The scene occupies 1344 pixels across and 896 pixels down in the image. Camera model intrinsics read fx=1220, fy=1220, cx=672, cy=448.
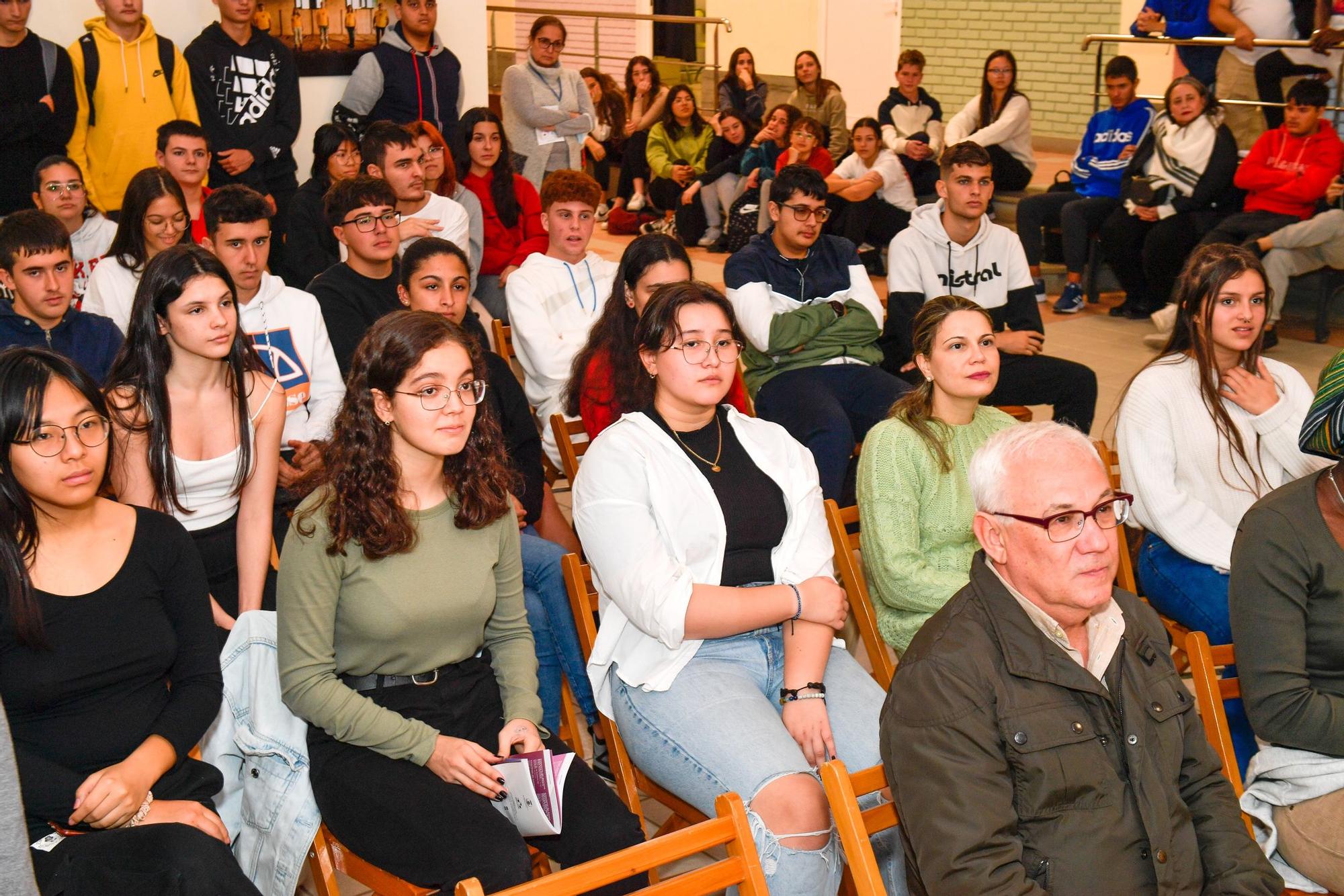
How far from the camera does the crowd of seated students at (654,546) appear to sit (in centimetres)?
193

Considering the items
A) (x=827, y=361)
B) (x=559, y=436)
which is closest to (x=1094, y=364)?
(x=827, y=361)

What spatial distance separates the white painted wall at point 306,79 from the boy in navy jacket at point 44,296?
7.87 feet

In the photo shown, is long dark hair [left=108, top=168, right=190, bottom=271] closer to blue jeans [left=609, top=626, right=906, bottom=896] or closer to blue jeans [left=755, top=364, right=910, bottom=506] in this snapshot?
blue jeans [left=755, top=364, right=910, bottom=506]

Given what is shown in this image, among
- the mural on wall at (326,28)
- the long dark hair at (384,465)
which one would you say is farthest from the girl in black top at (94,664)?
the mural on wall at (326,28)

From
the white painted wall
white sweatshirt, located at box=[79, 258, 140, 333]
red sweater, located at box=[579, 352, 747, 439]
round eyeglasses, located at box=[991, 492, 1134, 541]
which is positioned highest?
the white painted wall

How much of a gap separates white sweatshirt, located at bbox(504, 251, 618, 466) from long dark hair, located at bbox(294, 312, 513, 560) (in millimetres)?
1550

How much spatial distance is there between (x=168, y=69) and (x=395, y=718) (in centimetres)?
417

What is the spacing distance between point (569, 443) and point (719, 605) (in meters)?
1.25

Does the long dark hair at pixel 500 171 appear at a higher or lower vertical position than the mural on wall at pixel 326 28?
lower

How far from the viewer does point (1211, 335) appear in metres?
3.16

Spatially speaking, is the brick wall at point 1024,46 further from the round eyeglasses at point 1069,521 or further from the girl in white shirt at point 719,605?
the round eyeglasses at point 1069,521

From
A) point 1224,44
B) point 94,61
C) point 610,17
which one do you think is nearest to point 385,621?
point 94,61

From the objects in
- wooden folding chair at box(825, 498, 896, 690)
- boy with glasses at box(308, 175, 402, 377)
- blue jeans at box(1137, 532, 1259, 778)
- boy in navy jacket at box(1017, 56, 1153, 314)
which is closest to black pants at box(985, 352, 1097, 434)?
blue jeans at box(1137, 532, 1259, 778)

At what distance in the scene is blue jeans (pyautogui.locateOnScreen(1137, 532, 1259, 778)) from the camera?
2996mm
